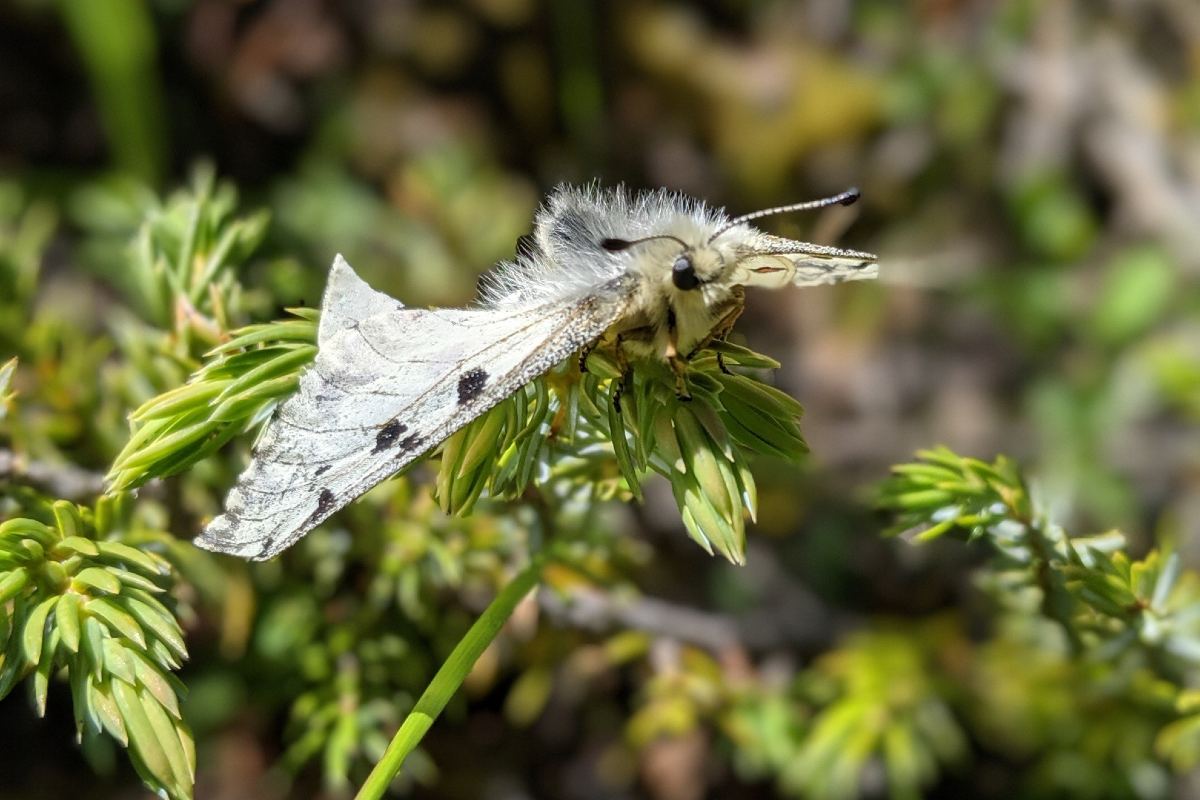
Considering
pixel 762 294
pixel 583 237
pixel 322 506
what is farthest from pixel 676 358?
pixel 762 294

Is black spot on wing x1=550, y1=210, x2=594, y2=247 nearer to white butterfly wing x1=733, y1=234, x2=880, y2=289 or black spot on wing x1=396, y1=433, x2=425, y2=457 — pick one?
white butterfly wing x1=733, y1=234, x2=880, y2=289

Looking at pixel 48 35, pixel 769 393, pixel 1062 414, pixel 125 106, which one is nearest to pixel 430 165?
pixel 125 106

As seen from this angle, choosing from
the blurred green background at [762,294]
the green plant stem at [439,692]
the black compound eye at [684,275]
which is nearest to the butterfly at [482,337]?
the black compound eye at [684,275]

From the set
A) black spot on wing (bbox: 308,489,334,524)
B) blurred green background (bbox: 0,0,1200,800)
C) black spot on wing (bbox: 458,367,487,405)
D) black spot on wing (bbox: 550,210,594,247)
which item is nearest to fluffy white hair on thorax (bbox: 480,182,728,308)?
black spot on wing (bbox: 550,210,594,247)

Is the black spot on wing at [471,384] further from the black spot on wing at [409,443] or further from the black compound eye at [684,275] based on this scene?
the black compound eye at [684,275]

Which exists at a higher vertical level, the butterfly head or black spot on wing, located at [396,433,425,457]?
the butterfly head

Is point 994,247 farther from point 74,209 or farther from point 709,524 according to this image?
point 74,209
